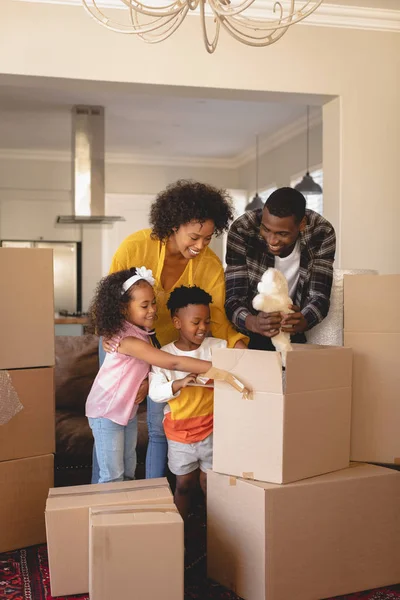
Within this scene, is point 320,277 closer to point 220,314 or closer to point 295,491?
point 220,314

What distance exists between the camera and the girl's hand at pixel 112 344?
8.02 ft

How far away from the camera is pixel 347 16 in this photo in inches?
159

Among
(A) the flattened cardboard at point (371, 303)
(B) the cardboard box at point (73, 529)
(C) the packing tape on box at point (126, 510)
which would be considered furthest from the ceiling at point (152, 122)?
(C) the packing tape on box at point (126, 510)

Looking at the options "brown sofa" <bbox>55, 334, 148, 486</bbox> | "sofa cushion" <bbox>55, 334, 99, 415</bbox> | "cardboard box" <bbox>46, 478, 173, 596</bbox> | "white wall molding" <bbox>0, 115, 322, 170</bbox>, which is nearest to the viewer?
"cardboard box" <bbox>46, 478, 173, 596</bbox>

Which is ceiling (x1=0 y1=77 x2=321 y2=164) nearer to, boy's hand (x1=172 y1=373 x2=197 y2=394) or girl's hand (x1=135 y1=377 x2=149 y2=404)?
girl's hand (x1=135 y1=377 x2=149 y2=404)

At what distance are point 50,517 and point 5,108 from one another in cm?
519

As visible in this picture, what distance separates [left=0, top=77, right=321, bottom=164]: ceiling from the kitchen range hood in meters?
0.16

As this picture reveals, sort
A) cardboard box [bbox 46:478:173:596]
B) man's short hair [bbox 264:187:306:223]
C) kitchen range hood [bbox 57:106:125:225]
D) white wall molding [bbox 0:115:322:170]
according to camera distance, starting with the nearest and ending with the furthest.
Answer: cardboard box [bbox 46:478:173:596] → man's short hair [bbox 264:187:306:223] → kitchen range hood [bbox 57:106:125:225] → white wall molding [bbox 0:115:322:170]

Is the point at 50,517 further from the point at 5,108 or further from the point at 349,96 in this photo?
the point at 5,108

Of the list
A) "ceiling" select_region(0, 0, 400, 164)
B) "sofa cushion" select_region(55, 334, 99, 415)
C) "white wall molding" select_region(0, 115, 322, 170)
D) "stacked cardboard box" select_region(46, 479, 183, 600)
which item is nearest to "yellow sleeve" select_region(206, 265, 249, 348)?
"stacked cardboard box" select_region(46, 479, 183, 600)

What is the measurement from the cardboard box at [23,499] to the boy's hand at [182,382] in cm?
66

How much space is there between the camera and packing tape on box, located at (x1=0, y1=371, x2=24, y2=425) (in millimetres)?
2543

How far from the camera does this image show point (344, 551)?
85.6 inches

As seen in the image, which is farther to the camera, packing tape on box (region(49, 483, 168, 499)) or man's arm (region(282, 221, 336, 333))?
man's arm (region(282, 221, 336, 333))
